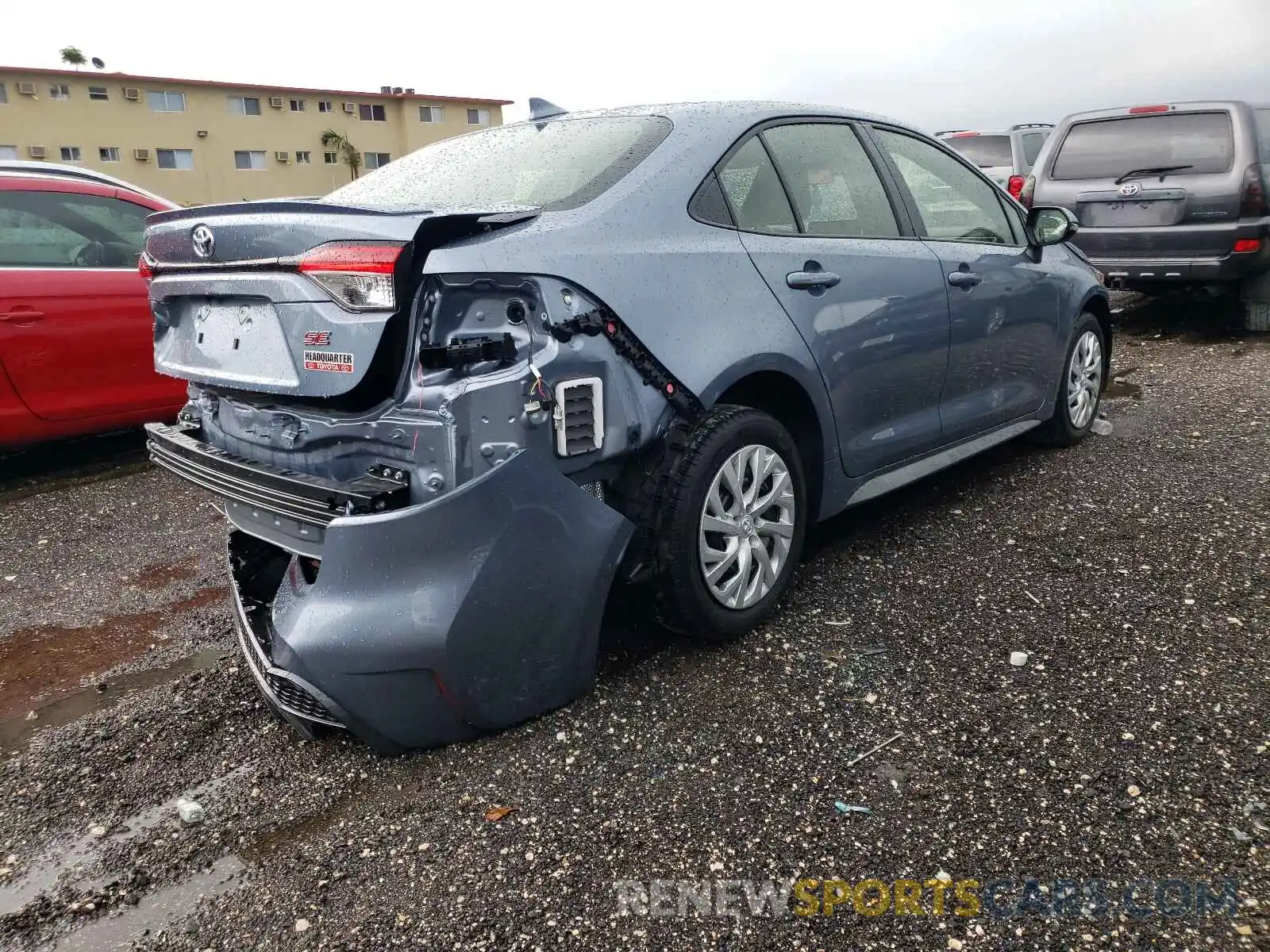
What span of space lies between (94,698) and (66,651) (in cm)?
45

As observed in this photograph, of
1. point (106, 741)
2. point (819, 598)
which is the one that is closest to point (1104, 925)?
point (819, 598)

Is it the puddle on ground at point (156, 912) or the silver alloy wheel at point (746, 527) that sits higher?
the silver alloy wheel at point (746, 527)

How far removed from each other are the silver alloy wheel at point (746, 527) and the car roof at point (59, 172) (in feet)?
13.8

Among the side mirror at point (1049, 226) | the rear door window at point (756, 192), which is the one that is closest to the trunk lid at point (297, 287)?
the rear door window at point (756, 192)

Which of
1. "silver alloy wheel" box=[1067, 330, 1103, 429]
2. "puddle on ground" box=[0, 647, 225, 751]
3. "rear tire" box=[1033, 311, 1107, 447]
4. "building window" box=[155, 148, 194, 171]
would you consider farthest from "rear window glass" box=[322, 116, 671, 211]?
"building window" box=[155, 148, 194, 171]

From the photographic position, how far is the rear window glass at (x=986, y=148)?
12.4m

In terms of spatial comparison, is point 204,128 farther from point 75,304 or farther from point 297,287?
point 297,287

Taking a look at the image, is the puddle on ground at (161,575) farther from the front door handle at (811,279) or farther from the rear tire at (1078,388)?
the rear tire at (1078,388)

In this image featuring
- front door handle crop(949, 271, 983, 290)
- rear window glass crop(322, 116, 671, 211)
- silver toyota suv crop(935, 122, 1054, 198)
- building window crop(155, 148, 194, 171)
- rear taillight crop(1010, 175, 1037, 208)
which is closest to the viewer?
rear window glass crop(322, 116, 671, 211)

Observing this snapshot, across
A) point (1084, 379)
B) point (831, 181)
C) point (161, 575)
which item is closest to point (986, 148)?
point (1084, 379)

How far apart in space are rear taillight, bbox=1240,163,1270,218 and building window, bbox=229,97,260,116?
132 feet

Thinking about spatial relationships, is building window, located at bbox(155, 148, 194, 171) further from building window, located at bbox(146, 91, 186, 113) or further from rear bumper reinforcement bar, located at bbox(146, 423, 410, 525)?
rear bumper reinforcement bar, located at bbox(146, 423, 410, 525)

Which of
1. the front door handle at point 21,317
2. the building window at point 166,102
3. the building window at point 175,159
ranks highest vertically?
the building window at point 166,102

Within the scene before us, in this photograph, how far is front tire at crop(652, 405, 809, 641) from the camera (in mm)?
2693
